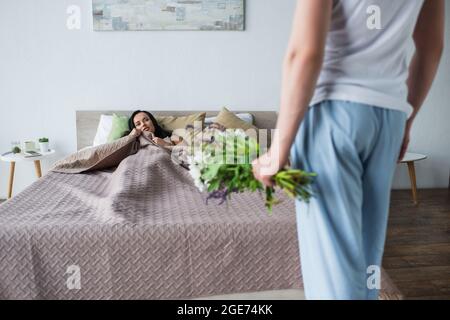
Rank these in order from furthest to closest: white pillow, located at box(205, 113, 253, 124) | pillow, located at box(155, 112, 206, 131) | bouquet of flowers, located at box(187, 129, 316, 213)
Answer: white pillow, located at box(205, 113, 253, 124), pillow, located at box(155, 112, 206, 131), bouquet of flowers, located at box(187, 129, 316, 213)

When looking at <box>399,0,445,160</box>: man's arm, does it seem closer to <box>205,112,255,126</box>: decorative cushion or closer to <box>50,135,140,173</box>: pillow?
<box>50,135,140,173</box>: pillow

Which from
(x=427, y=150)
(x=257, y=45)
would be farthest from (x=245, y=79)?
(x=427, y=150)

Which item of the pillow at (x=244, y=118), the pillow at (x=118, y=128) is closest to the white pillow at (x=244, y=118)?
the pillow at (x=244, y=118)

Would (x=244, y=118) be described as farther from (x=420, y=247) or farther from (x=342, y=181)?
(x=342, y=181)

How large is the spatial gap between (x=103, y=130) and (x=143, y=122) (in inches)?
16.3

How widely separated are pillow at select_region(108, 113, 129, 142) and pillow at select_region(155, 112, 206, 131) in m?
0.29

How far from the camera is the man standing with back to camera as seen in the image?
0.92 m

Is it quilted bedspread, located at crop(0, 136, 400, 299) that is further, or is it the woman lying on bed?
the woman lying on bed

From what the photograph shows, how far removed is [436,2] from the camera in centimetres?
106

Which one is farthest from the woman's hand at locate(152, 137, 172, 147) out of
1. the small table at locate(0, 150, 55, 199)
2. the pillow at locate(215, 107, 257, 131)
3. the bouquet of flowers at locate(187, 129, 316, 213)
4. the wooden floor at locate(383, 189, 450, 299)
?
the bouquet of flowers at locate(187, 129, 316, 213)

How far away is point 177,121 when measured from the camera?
3.61 meters

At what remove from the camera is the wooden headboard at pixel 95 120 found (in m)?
3.75

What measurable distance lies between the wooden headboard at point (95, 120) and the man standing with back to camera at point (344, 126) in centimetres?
283
